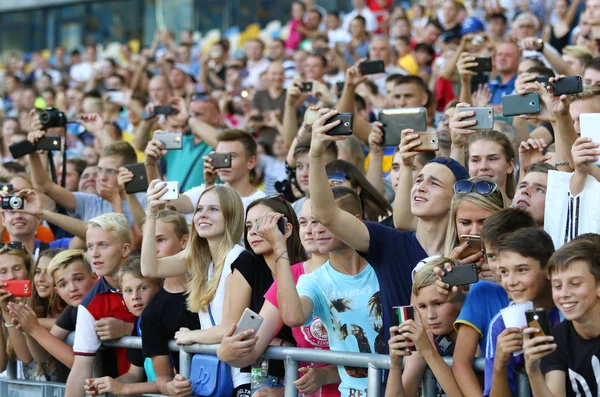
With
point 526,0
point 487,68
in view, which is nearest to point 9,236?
point 487,68

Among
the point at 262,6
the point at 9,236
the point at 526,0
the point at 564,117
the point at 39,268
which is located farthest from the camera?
the point at 262,6

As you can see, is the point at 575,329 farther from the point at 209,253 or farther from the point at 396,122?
the point at 209,253

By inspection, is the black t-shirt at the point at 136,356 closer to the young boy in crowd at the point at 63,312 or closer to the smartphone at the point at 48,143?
the young boy in crowd at the point at 63,312

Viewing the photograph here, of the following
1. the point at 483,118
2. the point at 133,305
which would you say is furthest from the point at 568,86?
the point at 133,305

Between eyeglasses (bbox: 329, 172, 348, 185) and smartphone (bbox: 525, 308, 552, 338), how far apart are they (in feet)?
8.27

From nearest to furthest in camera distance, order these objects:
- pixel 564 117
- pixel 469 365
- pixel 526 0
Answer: pixel 469 365, pixel 564 117, pixel 526 0

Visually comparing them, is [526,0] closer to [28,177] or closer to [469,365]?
[28,177]

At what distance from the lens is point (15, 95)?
16.1 m

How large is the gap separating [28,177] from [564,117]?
15.7 feet

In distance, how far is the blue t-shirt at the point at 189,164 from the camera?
332 inches

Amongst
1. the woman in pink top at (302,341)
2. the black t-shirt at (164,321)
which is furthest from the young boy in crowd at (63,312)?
the woman in pink top at (302,341)

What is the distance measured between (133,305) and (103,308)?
0.69 ft

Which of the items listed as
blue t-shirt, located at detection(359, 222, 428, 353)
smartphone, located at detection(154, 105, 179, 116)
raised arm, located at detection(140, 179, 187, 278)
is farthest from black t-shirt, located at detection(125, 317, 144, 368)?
smartphone, located at detection(154, 105, 179, 116)

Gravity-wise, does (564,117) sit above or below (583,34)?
below
